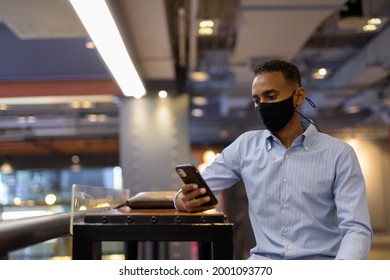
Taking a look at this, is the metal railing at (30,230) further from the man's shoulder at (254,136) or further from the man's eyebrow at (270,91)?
Result: the man's eyebrow at (270,91)

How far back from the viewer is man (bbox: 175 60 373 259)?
4.69 feet

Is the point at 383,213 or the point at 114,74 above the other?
the point at 114,74

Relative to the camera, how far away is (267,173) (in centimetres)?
154

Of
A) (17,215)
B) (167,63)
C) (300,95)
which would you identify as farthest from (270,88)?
(167,63)

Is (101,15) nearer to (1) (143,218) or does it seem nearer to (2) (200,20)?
(1) (143,218)

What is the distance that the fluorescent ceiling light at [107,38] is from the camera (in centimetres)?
257

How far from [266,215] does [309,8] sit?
129 inches

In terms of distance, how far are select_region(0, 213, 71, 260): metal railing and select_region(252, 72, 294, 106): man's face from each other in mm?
638

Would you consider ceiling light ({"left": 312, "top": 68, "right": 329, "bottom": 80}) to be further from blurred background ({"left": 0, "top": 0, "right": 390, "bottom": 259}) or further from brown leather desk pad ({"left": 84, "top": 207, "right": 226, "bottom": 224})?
brown leather desk pad ({"left": 84, "top": 207, "right": 226, "bottom": 224})

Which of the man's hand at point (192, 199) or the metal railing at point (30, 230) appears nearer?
the metal railing at point (30, 230)

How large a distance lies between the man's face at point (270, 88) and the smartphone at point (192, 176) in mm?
289

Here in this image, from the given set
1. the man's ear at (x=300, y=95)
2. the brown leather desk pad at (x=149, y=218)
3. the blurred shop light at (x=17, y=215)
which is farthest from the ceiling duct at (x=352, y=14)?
the brown leather desk pad at (x=149, y=218)

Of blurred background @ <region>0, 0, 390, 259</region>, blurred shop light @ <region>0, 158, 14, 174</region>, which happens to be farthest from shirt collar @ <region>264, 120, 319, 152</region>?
blurred shop light @ <region>0, 158, 14, 174</region>

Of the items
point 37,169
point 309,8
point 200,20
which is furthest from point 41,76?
point 37,169
